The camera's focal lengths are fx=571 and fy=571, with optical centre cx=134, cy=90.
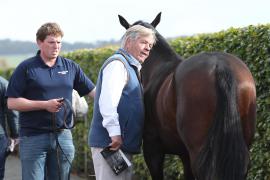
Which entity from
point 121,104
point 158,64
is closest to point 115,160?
point 121,104

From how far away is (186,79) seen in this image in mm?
4512

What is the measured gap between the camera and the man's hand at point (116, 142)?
4.26m

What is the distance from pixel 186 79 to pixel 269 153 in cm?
157

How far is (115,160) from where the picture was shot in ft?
14.0

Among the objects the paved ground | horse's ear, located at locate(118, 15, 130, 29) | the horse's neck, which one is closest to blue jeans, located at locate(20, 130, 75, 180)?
the horse's neck

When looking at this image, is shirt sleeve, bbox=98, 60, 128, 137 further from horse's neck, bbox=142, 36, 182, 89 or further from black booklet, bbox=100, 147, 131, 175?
horse's neck, bbox=142, 36, 182, 89

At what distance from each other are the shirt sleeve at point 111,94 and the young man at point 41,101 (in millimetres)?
563

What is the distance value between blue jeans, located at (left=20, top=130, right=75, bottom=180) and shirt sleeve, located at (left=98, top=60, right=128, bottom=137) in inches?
29.8

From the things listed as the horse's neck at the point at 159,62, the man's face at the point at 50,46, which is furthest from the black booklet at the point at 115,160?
the horse's neck at the point at 159,62

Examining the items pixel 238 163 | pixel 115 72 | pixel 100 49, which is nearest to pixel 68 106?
pixel 115 72

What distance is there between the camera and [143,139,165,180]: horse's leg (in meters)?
5.53

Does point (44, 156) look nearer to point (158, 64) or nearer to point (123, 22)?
point (158, 64)

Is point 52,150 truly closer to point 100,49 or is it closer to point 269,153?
point 269,153

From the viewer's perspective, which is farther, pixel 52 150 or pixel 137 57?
pixel 52 150
